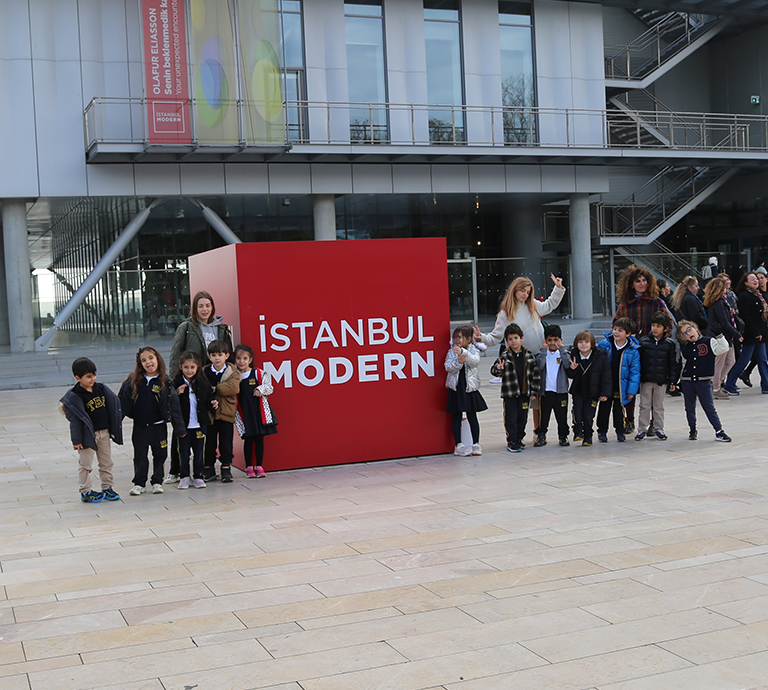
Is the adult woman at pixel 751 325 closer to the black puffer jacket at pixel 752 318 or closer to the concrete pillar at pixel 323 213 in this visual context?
the black puffer jacket at pixel 752 318

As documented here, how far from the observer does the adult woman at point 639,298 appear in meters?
10.5

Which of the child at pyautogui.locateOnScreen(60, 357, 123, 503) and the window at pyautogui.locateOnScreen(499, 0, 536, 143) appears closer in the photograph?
the child at pyautogui.locateOnScreen(60, 357, 123, 503)

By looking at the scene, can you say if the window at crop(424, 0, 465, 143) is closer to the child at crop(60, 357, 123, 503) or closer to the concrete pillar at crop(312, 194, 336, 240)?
the concrete pillar at crop(312, 194, 336, 240)

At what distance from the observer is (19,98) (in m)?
23.2

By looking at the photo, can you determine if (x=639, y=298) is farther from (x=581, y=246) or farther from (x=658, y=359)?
(x=581, y=246)

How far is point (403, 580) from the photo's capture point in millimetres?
5422

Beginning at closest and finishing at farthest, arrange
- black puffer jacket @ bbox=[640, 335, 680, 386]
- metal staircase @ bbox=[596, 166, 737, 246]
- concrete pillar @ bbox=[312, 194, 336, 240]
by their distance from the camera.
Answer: black puffer jacket @ bbox=[640, 335, 680, 386]
concrete pillar @ bbox=[312, 194, 336, 240]
metal staircase @ bbox=[596, 166, 737, 246]

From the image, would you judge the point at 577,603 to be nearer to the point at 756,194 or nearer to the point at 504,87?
the point at 504,87

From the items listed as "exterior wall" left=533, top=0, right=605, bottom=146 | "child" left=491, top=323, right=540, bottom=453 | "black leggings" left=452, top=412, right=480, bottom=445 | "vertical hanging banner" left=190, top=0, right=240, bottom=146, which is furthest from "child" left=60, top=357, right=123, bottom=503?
"exterior wall" left=533, top=0, right=605, bottom=146

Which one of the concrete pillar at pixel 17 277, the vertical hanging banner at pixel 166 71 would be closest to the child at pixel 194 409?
the vertical hanging banner at pixel 166 71

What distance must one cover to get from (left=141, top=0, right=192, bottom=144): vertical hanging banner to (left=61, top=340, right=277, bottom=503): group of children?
614 inches

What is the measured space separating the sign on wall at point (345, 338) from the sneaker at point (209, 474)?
643 millimetres

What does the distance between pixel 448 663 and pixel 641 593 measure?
1.46 meters

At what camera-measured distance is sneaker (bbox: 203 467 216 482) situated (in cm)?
871
